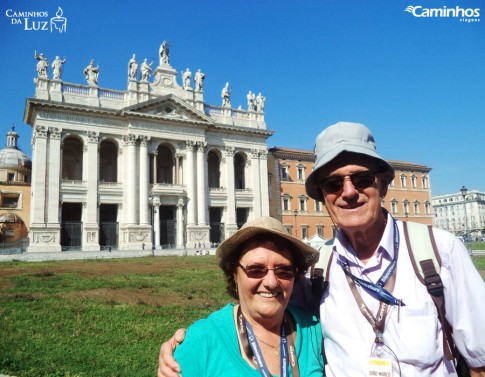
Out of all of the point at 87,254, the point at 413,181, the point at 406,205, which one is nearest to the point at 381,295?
the point at 87,254

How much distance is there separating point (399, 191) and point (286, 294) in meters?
59.7

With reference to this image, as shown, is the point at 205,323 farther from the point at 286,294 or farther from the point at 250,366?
the point at 286,294

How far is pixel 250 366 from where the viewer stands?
7.13 ft

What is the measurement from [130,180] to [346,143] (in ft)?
112

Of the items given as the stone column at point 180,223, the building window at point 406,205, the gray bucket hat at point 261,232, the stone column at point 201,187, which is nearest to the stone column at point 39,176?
the stone column at point 180,223

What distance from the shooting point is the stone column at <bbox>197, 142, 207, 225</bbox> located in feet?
123

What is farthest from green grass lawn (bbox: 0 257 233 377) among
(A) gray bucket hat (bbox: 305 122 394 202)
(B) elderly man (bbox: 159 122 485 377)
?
(A) gray bucket hat (bbox: 305 122 394 202)

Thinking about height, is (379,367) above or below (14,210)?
below

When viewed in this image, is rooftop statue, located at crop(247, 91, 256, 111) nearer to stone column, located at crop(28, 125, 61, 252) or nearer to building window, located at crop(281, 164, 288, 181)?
building window, located at crop(281, 164, 288, 181)

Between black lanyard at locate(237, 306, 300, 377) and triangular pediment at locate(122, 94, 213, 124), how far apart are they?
34.5 m

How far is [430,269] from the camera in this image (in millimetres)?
2074

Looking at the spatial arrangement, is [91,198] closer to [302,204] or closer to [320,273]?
[302,204]

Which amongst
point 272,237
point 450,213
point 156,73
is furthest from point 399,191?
point 450,213

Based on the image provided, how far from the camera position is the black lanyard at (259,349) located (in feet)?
7.16
